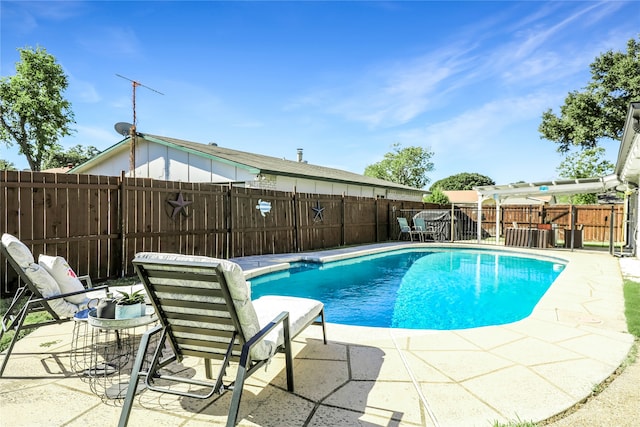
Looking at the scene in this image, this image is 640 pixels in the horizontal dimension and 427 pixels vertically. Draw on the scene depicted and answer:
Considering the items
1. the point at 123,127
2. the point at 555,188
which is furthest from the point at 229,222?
the point at 555,188

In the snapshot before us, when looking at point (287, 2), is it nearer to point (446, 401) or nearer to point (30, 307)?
point (30, 307)

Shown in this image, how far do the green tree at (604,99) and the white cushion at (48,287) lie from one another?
26.6 m

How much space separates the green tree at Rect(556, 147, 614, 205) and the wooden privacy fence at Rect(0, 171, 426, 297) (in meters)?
24.8

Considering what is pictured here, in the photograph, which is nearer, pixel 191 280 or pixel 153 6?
pixel 191 280

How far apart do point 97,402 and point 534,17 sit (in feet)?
43.8

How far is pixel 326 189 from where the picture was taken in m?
16.6

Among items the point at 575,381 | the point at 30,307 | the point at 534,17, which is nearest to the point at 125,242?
the point at 30,307

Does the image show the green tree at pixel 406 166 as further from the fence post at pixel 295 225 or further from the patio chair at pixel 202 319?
the patio chair at pixel 202 319

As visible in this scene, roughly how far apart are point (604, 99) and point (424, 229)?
14889 mm

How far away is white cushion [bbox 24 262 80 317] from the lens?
119 inches

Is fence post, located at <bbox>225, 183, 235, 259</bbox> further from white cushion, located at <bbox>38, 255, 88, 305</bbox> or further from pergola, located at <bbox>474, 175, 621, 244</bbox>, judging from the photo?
pergola, located at <bbox>474, 175, 621, 244</bbox>

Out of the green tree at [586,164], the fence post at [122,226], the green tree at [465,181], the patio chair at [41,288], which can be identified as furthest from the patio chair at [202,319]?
the green tree at [465,181]

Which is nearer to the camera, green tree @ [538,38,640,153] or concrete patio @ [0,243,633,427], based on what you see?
concrete patio @ [0,243,633,427]

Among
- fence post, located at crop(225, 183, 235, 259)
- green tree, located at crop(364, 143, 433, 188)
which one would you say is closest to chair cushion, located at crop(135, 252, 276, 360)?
fence post, located at crop(225, 183, 235, 259)
